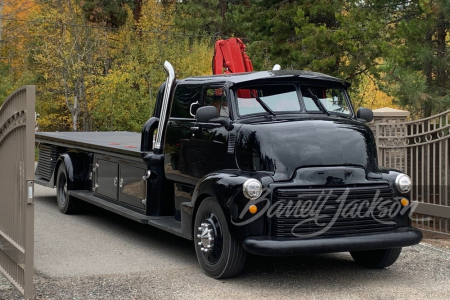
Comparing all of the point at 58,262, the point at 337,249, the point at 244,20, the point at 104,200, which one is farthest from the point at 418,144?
the point at 244,20

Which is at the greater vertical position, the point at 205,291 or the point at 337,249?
the point at 337,249

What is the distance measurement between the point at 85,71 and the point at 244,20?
49.5ft

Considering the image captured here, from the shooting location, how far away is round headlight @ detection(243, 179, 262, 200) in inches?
245

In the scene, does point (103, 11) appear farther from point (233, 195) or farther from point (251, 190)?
point (251, 190)

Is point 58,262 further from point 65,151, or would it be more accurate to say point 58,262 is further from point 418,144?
point 418,144

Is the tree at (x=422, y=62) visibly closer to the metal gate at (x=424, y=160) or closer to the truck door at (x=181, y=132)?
the metal gate at (x=424, y=160)

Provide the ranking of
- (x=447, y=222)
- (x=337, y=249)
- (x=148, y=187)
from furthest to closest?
(x=447, y=222) → (x=148, y=187) → (x=337, y=249)

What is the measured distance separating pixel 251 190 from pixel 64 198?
19.7ft

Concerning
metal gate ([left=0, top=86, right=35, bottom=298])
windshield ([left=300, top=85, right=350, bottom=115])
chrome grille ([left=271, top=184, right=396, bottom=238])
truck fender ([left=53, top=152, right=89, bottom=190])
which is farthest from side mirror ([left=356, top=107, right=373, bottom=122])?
truck fender ([left=53, top=152, right=89, bottom=190])

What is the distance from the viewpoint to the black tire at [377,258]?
23.3ft

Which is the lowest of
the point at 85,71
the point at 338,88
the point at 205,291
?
the point at 205,291

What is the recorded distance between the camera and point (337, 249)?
6.20 meters

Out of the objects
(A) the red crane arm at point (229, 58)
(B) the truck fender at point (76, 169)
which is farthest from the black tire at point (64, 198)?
(A) the red crane arm at point (229, 58)

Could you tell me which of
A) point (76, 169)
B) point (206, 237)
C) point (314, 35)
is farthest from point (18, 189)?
point (314, 35)
